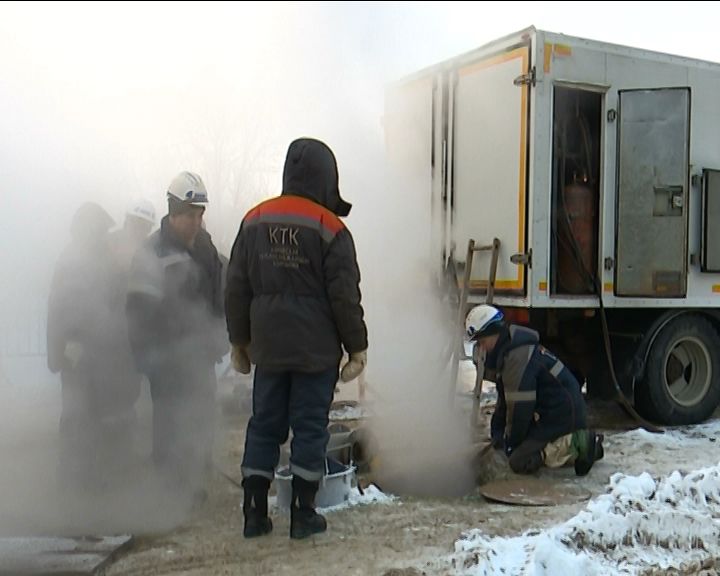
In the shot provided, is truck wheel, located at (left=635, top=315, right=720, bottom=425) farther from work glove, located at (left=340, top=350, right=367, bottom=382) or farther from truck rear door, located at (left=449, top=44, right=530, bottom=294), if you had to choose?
work glove, located at (left=340, top=350, right=367, bottom=382)

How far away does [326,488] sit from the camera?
3.79 meters

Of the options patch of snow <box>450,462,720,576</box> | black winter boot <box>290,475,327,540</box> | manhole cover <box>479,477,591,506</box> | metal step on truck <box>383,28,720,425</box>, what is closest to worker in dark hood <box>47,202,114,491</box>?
black winter boot <box>290,475,327,540</box>

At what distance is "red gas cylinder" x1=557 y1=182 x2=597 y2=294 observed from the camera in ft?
18.9

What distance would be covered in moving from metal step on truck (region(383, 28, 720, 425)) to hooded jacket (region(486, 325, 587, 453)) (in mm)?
961

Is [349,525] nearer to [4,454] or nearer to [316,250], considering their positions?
[316,250]

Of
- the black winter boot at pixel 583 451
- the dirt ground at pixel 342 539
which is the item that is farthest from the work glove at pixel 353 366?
the black winter boot at pixel 583 451

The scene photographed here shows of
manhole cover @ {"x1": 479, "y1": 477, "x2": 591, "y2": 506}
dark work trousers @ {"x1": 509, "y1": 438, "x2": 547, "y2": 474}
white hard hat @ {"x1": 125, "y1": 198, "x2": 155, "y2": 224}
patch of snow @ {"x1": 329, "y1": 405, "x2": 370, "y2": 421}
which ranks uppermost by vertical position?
white hard hat @ {"x1": 125, "y1": 198, "x2": 155, "y2": 224}

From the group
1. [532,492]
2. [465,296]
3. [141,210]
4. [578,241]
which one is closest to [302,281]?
[141,210]

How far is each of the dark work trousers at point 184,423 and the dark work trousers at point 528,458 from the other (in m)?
1.79

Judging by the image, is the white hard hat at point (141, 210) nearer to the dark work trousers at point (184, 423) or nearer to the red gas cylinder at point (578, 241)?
the dark work trousers at point (184, 423)

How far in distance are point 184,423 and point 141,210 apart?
1.17 metres

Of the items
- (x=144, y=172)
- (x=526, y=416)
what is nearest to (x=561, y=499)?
(x=526, y=416)

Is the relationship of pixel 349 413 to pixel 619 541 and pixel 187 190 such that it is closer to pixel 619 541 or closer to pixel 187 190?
pixel 187 190

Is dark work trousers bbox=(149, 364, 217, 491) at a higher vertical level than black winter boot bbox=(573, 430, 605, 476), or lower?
higher
